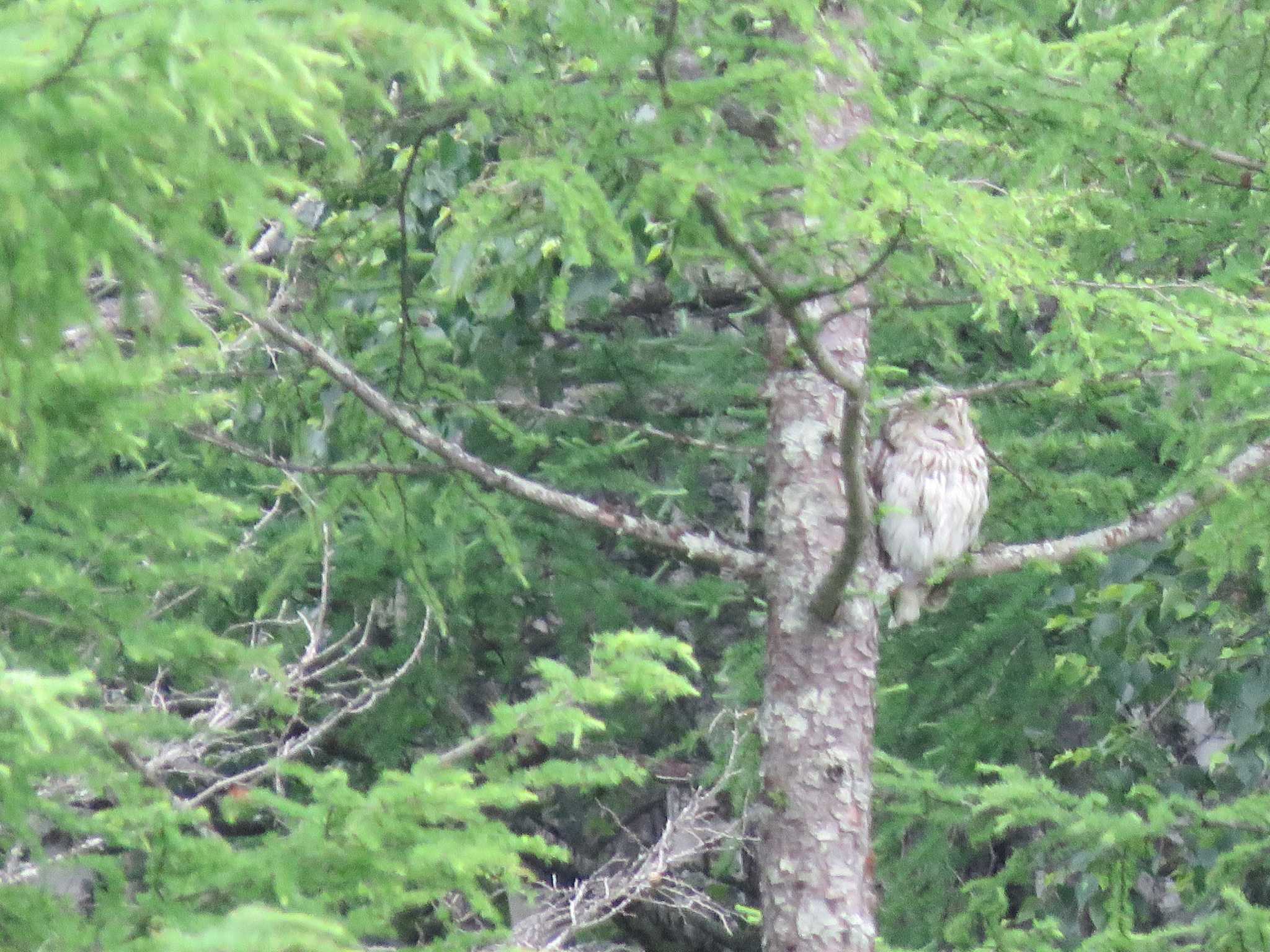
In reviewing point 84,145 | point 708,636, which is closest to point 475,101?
point 84,145

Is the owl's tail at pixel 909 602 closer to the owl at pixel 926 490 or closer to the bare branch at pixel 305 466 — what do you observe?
the owl at pixel 926 490

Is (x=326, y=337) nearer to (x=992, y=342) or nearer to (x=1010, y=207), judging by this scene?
(x=1010, y=207)

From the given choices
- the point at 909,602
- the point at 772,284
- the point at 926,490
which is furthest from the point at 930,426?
the point at 772,284

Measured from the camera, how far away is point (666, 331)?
6082mm

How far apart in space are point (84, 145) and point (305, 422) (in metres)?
2.71

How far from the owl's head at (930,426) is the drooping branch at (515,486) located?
106cm

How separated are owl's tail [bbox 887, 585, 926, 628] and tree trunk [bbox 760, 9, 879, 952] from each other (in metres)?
0.77

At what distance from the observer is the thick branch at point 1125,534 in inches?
145

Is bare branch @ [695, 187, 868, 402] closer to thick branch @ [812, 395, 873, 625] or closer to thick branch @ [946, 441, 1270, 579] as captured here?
thick branch @ [812, 395, 873, 625]

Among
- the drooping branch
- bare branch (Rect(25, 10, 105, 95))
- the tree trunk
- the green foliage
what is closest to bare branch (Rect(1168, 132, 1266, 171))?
the green foliage

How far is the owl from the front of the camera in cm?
435

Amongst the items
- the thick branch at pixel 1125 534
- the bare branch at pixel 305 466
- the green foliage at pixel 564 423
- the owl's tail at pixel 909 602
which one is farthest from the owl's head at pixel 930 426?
the bare branch at pixel 305 466

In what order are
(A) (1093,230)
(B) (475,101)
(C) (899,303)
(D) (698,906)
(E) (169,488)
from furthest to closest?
(D) (698,906), (A) (1093,230), (C) (899,303), (B) (475,101), (E) (169,488)

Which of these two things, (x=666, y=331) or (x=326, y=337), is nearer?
(x=326, y=337)
